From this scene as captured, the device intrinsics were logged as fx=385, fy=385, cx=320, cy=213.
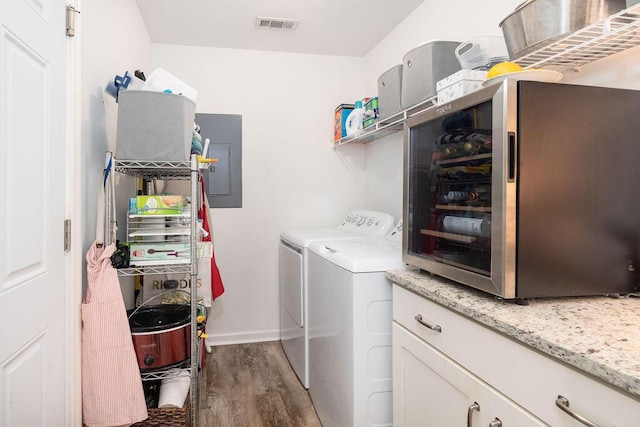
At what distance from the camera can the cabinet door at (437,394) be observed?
939 millimetres

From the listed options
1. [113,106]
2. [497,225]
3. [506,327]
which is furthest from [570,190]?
[113,106]

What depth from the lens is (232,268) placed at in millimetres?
3156

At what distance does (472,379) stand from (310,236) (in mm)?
1656

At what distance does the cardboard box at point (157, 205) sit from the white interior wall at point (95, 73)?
7.8 inches

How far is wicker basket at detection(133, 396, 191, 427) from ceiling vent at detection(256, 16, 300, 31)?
2365mm

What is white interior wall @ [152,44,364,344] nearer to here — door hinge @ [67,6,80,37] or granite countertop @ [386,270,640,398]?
door hinge @ [67,6,80,37]

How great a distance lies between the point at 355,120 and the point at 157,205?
1.65m

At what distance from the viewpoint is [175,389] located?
177cm

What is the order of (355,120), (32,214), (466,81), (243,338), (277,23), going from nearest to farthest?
(32,214), (466,81), (277,23), (355,120), (243,338)

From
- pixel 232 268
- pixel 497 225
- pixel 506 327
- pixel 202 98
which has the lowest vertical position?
pixel 232 268

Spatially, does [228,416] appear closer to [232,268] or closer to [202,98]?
[232,268]

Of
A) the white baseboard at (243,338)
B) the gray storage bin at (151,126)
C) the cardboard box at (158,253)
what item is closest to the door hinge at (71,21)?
the gray storage bin at (151,126)

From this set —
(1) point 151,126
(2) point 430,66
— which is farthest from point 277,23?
(1) point 151,126

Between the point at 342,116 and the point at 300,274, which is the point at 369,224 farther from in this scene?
the point at 342,116
